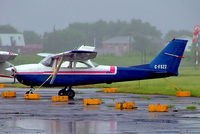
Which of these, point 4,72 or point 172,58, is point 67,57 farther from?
point 172,58

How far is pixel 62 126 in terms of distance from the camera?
12891 millimetres

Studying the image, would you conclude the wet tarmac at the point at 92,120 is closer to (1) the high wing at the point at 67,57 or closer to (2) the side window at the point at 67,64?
(1) the high wing at the point at 67,57

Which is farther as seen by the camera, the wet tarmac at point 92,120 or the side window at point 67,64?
the side window at point 67,64

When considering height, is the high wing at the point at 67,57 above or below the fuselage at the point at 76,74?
above

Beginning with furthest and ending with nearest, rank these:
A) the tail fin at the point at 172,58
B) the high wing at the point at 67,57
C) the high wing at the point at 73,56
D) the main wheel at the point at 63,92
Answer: the tail fin at the point at 172,58 < the main wheel at the point at 63,92 < the high wing at the point at 67,57 < the high wing at the point at 73,56

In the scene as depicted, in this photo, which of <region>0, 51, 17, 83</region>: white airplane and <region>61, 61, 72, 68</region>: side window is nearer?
<region>61, 61, 72, 68</region>: side window

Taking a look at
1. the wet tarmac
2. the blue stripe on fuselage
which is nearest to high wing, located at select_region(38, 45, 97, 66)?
the blue stripe on fuselage

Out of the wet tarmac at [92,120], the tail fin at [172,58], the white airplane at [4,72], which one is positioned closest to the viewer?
the wet tarmac at [92,120]

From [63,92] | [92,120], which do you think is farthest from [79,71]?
[92,120]

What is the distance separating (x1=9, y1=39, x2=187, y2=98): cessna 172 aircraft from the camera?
22.2 metres

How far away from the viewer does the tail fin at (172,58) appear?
23172 mm

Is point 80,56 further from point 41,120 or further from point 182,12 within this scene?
point 182,12

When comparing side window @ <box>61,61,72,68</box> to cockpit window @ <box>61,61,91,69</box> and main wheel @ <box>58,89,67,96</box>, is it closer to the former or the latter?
cockpit window @ <box>61,61,91,69</box>

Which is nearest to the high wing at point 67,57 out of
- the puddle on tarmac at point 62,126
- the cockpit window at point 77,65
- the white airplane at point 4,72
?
the cockpit window at point 77,65
